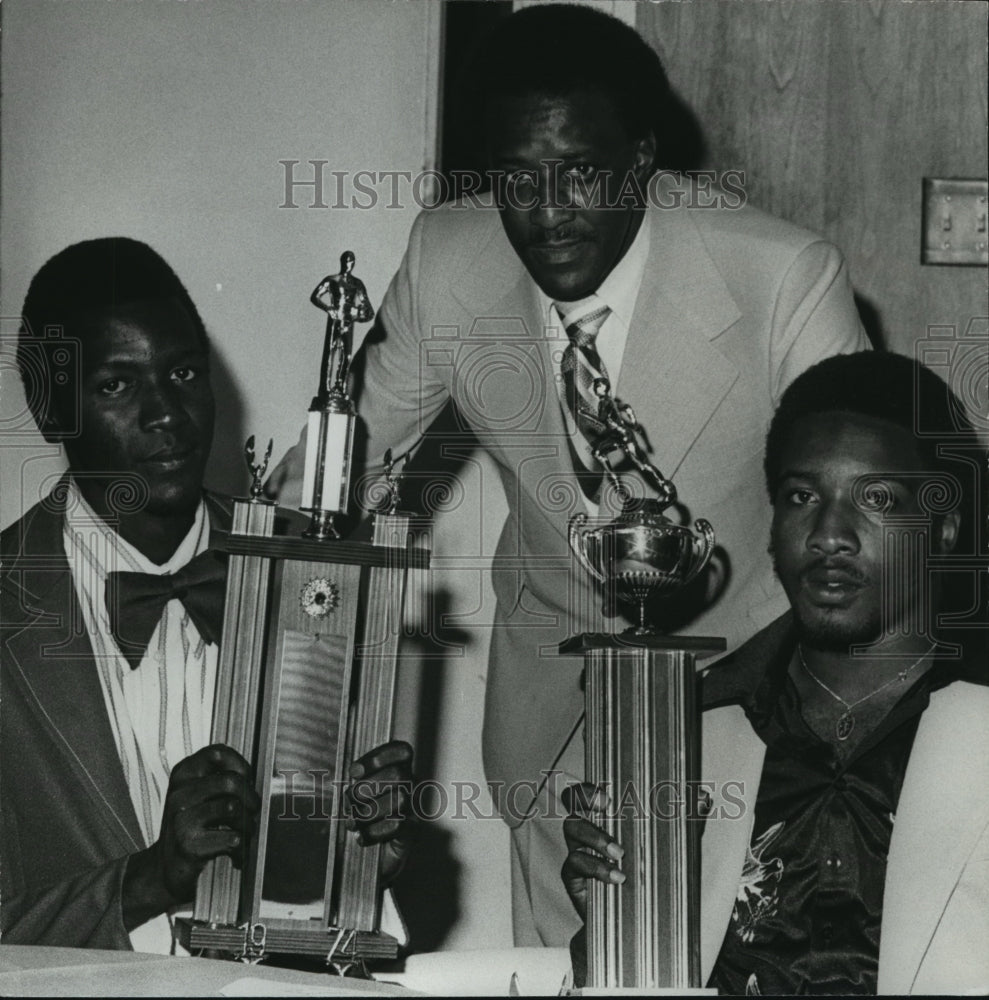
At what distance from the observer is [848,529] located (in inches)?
75.4

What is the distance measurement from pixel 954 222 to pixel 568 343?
2.44 ft

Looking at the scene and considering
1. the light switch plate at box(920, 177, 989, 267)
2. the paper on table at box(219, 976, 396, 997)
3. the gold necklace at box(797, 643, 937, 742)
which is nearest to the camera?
the paper on table at box(219, 976, 396, 997)

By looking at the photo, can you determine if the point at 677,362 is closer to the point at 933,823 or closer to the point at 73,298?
the point at 933,823

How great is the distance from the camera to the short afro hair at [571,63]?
2168mm

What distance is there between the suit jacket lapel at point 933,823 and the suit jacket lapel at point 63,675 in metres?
0.97

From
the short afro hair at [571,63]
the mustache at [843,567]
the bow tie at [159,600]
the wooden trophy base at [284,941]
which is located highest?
the short afro hair at [571,63]

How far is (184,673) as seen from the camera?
219 cm

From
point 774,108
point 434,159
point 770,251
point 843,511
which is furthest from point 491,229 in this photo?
point 843,511

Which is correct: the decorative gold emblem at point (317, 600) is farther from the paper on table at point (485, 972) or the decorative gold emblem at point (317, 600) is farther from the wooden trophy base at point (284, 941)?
the paper on table at point (485, 972)

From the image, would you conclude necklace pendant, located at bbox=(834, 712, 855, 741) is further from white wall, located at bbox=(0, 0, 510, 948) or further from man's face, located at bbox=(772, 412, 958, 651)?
white wall, located at bbox=(0, 0, 510, 948)

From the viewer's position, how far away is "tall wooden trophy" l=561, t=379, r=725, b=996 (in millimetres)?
1719

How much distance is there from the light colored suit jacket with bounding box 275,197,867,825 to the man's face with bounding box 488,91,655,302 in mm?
105

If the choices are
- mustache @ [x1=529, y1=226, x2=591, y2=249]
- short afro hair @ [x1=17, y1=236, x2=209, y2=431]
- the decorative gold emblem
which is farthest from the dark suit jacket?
mustache @ [x1=529, y1=226, x2=591, y2=249]

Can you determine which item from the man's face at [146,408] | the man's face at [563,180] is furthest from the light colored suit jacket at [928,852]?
the man's face at [146,408]
